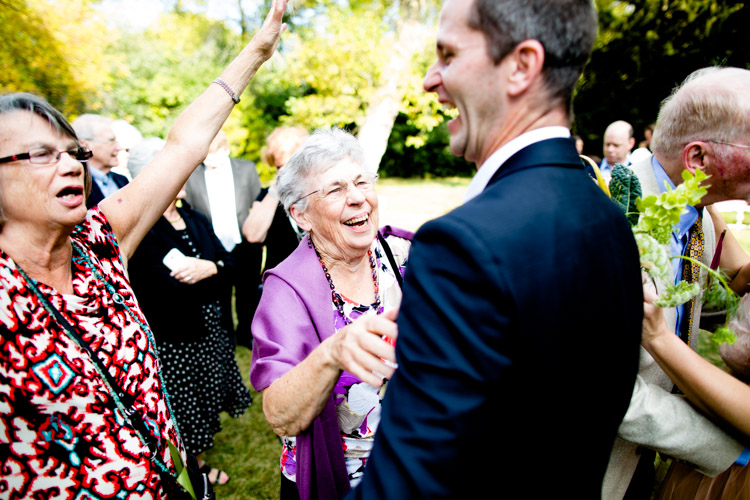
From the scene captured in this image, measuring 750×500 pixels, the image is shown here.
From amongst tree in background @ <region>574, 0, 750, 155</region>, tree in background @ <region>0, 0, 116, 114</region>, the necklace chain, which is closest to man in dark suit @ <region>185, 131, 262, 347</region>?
the necklace chain

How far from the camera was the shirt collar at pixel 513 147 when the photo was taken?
3.23ft

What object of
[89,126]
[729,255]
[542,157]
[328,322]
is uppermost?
[89,126]

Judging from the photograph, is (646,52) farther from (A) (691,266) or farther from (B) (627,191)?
(B) (627,191)

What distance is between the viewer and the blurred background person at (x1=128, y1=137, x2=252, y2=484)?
306 cm

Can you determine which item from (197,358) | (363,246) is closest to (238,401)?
(197,358)

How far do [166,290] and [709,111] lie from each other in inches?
123

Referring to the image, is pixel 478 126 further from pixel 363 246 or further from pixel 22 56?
Result: pixel 22 56

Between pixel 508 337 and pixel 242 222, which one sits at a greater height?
pixel 242 222

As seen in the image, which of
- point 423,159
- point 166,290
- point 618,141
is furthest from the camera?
point 423,159

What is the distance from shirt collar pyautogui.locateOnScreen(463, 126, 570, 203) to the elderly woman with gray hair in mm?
435

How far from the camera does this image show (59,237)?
5.33 feet

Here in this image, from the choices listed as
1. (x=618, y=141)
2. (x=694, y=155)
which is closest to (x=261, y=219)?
(x=694, y=155)

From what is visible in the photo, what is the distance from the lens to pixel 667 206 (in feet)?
4.14

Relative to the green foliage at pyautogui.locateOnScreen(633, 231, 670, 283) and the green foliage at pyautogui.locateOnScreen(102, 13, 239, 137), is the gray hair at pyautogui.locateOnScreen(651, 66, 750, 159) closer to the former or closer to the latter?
the green foliage at pyautogui.locateOnScreen(633, 231, 670, 283)
